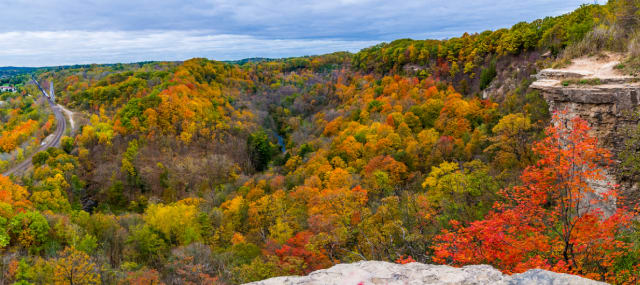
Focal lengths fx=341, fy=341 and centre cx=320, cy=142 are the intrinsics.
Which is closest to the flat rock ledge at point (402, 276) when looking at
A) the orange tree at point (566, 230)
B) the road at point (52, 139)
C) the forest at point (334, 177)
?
the orange tree at point (566, 230)

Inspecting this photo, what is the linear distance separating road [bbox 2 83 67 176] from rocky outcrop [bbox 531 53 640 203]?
6415 centimetres

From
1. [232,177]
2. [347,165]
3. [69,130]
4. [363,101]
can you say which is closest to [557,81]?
[347,165]

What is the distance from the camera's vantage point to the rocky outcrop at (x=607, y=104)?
12953 mm

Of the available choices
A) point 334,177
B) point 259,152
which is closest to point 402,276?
point 334,177

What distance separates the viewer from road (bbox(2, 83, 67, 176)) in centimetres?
5070

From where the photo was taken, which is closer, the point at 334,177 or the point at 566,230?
the point at 566,230

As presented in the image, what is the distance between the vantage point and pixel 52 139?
2470 inches

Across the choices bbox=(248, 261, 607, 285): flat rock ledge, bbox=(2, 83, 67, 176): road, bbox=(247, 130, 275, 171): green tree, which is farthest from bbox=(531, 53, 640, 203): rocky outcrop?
bbox=(2, 83, 67, 176): road

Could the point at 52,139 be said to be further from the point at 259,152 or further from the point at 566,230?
the point at 566,230

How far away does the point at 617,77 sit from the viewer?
13.7 meters

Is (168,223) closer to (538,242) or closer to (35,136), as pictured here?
(538,242)

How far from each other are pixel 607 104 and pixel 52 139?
7806 cm

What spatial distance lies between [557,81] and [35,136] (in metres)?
78.9

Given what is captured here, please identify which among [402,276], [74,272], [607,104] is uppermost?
[607,104]
